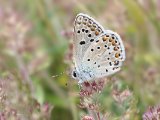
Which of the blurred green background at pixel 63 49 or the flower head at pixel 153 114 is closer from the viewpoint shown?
the flower head at pixel 153 114

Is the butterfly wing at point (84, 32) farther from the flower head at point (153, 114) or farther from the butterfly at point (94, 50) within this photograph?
the flower head at point (153, 114)

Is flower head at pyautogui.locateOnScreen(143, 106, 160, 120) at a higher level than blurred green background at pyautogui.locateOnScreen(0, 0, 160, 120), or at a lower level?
lower

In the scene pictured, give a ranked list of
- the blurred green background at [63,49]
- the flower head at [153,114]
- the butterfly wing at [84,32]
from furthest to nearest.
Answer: the blurred green background at [63,49]
the butterfly wing at [84,32]
the flower head at [153,114]

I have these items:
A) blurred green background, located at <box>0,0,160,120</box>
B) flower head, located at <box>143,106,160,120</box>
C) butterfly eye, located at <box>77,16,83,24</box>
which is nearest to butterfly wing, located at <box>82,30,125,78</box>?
butterfly eye, located at <box>77,16,83,24</box>

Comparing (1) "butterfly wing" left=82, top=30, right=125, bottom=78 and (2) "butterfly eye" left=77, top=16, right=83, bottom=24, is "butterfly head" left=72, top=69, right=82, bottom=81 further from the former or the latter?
(2) "butterfly eye" left=77, top=16, right=83, bottom=24

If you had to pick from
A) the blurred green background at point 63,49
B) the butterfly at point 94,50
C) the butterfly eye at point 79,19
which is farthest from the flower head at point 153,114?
the butterfly eye at point 79,19

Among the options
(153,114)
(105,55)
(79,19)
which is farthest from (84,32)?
(153,114)

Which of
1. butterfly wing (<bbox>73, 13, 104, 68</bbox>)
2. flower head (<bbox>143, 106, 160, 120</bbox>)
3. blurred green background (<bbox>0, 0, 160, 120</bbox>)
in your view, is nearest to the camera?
flower head (<bbox>143, 106, 160, 120</bbox>)

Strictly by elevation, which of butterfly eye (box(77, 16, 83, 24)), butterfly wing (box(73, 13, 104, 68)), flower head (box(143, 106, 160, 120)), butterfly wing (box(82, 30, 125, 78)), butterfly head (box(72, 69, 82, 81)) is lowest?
flower head (box(143, 106, 160, 120))
